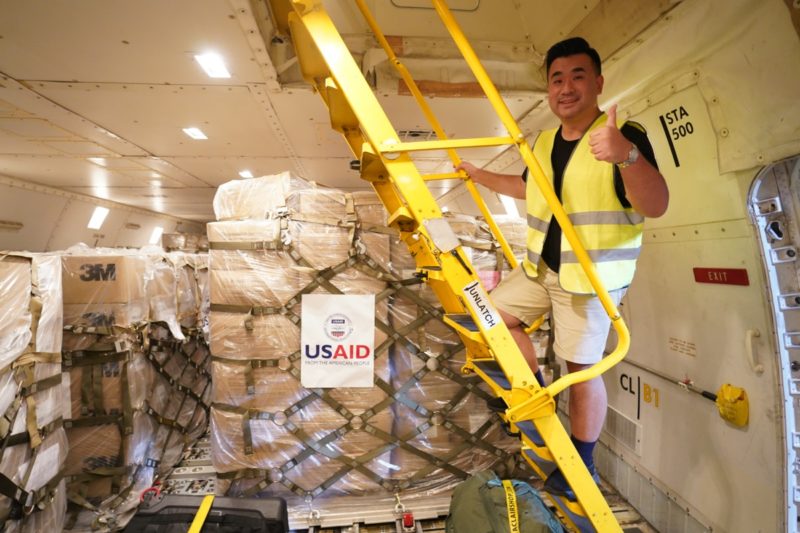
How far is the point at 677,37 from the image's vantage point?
7.23 ft

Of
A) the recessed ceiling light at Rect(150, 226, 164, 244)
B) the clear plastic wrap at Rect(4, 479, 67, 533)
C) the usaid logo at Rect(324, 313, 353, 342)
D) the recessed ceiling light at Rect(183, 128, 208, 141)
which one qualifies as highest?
the recessed ceiling light at Rect(183, 128, 208, 141)

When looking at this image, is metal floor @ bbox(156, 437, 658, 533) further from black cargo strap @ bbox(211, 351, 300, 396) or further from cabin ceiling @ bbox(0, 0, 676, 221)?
cabin ceiling @ bbox(0, 0, 676, 221)

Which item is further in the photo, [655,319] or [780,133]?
[655,319]

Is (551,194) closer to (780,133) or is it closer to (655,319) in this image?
(780,133)

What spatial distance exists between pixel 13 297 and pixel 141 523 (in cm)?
182

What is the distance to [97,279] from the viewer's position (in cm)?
337

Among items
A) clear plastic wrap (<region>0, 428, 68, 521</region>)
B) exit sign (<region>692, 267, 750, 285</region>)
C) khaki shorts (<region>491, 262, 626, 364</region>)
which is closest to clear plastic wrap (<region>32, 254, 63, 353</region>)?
clear plastic wrap (<region>0, 428, 68, 521</region>)

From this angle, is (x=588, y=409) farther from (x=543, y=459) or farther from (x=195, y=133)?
(x=195, y=133)

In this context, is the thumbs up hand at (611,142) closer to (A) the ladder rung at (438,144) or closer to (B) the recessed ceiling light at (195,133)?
(A) the ladder rung at (438,144)

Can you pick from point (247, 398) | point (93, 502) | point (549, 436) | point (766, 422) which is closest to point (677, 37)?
point (766, 422)

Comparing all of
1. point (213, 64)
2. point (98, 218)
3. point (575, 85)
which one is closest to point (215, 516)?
point (213, 64)

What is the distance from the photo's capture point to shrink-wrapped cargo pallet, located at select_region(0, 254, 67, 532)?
239 cm

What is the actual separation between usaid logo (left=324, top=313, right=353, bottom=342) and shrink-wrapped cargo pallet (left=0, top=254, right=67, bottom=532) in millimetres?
2124

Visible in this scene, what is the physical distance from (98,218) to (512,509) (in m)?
10.2
